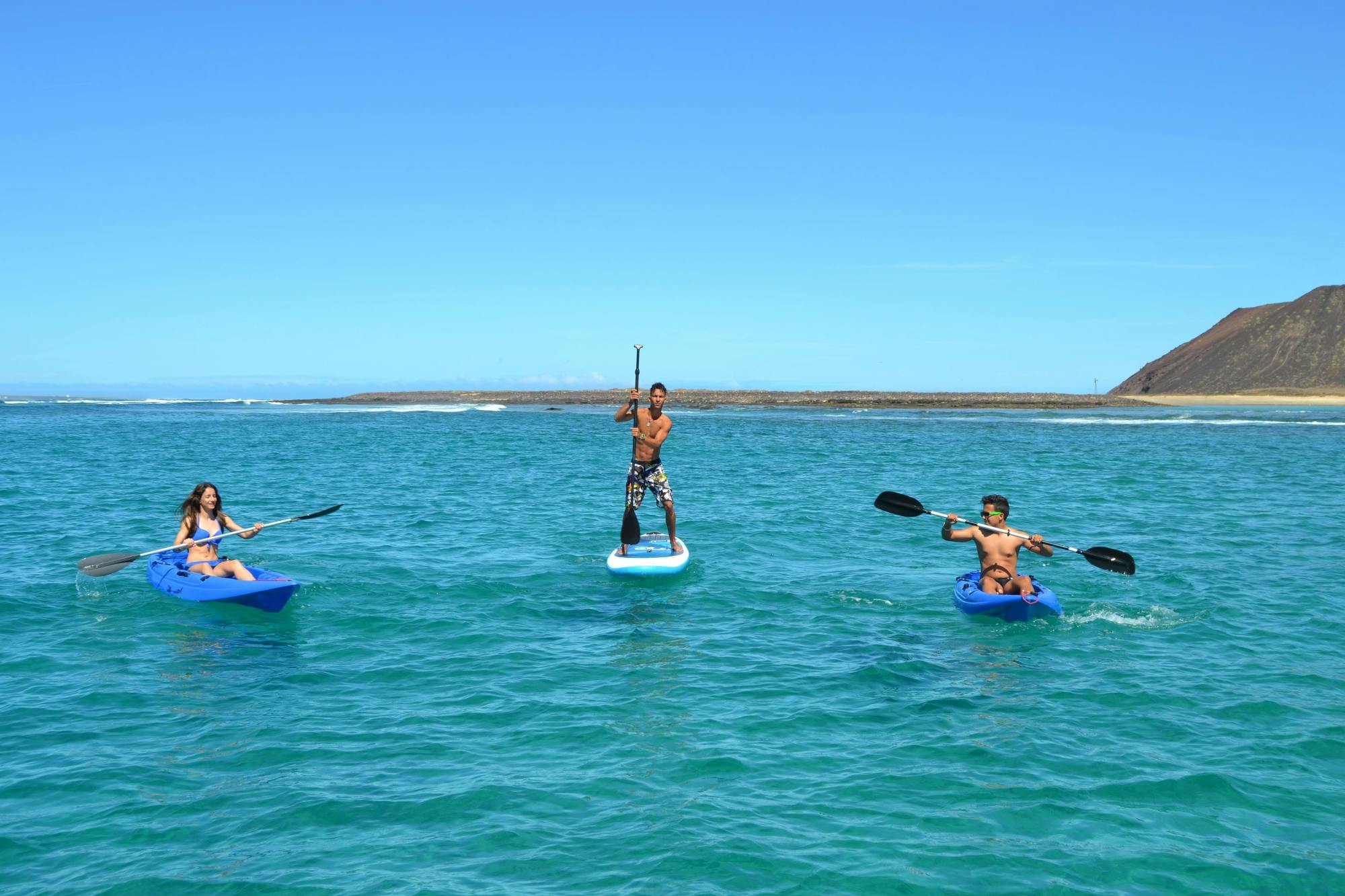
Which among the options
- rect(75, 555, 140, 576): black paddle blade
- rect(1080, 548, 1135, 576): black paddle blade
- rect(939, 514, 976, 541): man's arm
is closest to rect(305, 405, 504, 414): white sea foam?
rect(75, 555, 140, 576): black paddle blade

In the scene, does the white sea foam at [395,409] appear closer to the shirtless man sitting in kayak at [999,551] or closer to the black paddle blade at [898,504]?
the black paddle blade at [898,504]

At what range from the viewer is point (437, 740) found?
9.40 m

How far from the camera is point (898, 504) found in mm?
15195

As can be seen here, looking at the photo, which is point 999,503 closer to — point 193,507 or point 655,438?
point 655,438

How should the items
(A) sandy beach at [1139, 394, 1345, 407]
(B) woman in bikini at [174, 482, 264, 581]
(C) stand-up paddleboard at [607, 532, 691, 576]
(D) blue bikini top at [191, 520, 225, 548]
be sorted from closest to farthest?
(B) woman in bikini at [174, 482, 264, 581], (D) blue bikini top at [191, 520, 225, 548], (C) stand-up paddleboard at [607, 532, 691, 576], (A) sandy beach at [1139, 394, 1345, 407]

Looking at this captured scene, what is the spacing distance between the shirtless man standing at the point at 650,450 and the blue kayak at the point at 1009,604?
200 inches

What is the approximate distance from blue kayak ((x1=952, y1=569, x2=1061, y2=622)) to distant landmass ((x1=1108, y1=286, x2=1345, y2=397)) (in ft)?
426

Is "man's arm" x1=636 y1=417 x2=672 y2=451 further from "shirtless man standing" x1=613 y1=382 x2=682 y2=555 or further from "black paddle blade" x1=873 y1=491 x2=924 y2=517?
"black paddle blade" x1=873 y1=491 x2=924 y2=517

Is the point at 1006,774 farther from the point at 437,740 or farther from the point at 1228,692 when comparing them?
the point at 437,740

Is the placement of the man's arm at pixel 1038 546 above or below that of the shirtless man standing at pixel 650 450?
below

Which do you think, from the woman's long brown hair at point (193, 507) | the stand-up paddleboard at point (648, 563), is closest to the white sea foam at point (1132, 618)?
the stand-up paddleboard at point (648, 563)

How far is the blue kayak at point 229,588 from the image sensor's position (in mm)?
13594

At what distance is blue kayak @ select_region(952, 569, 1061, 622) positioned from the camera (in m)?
13.2

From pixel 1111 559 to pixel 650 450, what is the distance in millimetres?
7165
